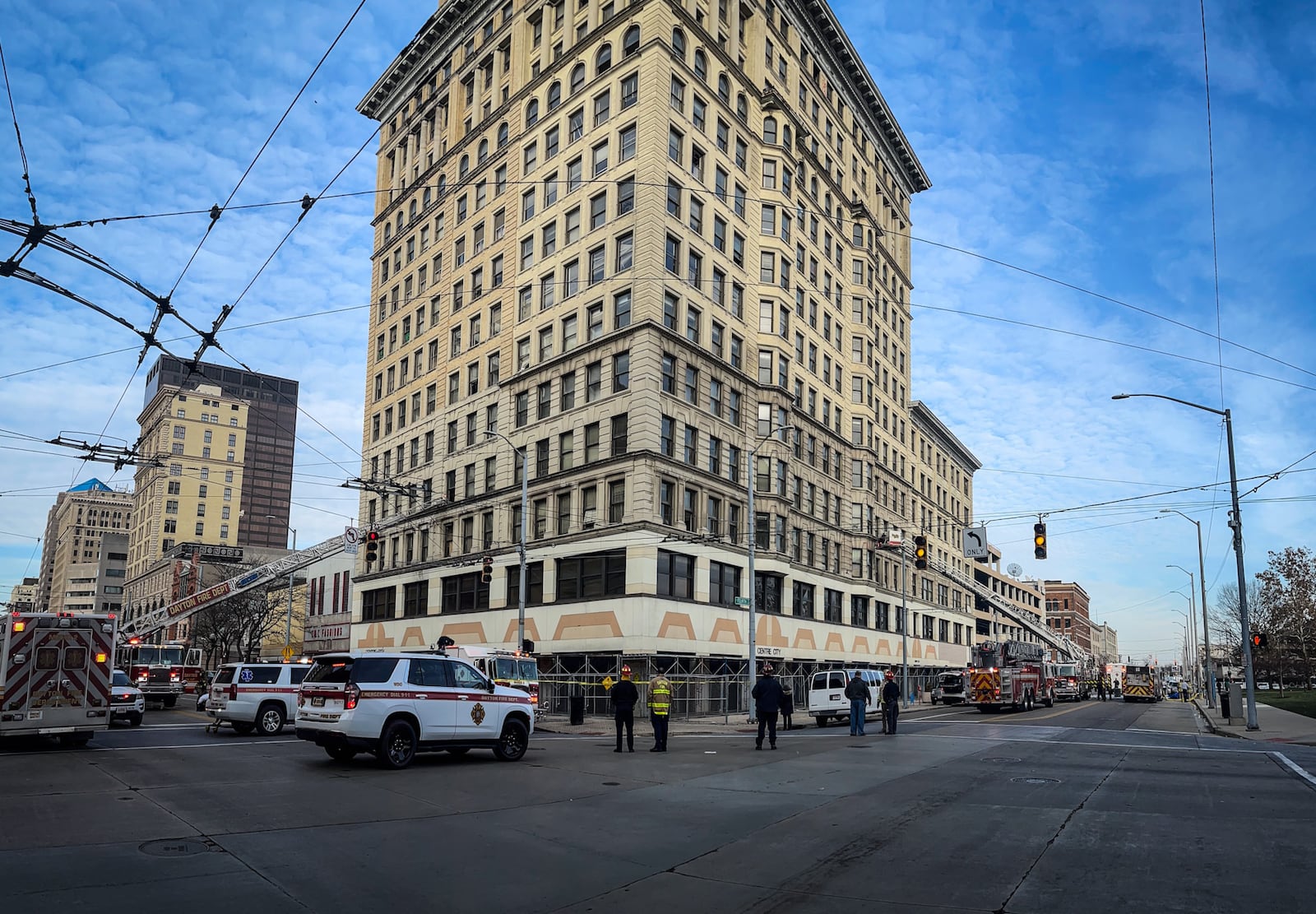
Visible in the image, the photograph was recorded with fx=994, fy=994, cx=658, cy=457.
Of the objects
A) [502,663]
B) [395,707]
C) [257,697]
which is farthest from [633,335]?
[395,707]

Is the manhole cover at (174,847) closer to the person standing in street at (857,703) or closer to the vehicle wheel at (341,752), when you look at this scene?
the vehicle wheel at (341,752)

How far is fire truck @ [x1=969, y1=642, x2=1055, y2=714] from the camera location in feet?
158

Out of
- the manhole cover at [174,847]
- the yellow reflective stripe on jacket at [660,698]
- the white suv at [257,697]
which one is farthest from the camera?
the white suv at [257,697]

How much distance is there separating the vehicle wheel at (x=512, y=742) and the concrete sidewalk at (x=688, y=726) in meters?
9.24

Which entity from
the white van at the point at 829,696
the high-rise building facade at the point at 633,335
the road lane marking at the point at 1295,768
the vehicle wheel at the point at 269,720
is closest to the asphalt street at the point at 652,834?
the road lane marking at the point at 1295,768

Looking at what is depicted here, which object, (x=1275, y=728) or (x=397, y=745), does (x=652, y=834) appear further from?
(x=1275, y=728)

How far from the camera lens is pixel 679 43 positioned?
47.0 metres

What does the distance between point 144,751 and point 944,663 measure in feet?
227

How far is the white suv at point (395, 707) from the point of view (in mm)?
17406

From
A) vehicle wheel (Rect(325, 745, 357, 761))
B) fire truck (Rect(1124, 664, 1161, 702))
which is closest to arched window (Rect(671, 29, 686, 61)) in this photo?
vehicle wheel (Rect(325, 745, 357, 761))

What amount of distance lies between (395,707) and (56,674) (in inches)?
385

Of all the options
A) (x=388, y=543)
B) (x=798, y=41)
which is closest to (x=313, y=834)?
(x=388, y=543)

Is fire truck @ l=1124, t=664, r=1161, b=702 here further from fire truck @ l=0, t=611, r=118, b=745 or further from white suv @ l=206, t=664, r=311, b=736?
fire truck @ l=0, t=611, r=118, b=745

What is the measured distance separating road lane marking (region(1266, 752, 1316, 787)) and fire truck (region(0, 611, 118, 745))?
2423cm
